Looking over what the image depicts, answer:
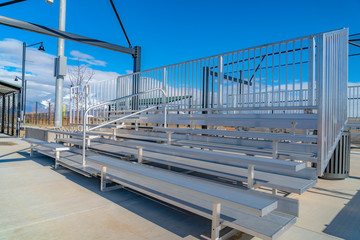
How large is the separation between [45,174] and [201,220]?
132 inches

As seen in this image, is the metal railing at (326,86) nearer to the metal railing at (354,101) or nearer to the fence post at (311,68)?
the fence post at (311,68)

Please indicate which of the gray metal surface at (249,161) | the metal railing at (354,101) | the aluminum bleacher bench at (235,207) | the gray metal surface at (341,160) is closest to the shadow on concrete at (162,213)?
the aluminum bleacher bench at (235,207)

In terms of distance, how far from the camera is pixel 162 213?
2.55 metres

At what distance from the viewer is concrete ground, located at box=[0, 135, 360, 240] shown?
209cm

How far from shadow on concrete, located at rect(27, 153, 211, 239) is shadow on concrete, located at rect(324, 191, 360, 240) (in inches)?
47.5

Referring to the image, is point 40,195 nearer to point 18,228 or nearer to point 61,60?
point 18,228

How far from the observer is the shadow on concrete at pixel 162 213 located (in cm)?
217

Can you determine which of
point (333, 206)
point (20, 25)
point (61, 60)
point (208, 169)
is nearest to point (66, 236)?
point (208, 169)

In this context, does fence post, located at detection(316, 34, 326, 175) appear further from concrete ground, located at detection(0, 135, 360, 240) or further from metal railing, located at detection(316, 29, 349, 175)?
concrete ground, located at detection(0, 135, 360, 240)

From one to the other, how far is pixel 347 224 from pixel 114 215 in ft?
7.97

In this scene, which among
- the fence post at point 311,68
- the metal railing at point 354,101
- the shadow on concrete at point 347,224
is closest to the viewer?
the shadow on concrete at point 347,224

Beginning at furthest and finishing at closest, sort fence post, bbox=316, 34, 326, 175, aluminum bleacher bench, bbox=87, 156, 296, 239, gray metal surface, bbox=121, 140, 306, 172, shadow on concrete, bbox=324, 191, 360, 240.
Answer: fence post, bbox=316, 34, 326, 175 → shadow on concrete, bbox=324, 191, 360, 240 → gray metal surface, bbox=121, 140, 306, 172 → aluminum bleacher bench, bbox=87, 156, 296, 239

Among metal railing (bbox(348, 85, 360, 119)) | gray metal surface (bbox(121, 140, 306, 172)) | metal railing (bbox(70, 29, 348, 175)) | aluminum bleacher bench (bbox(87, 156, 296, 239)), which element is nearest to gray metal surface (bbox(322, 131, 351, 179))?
metal railing (bbox(70, 29, 348, 175))

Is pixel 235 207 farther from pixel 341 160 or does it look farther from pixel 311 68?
pixel 341 160
